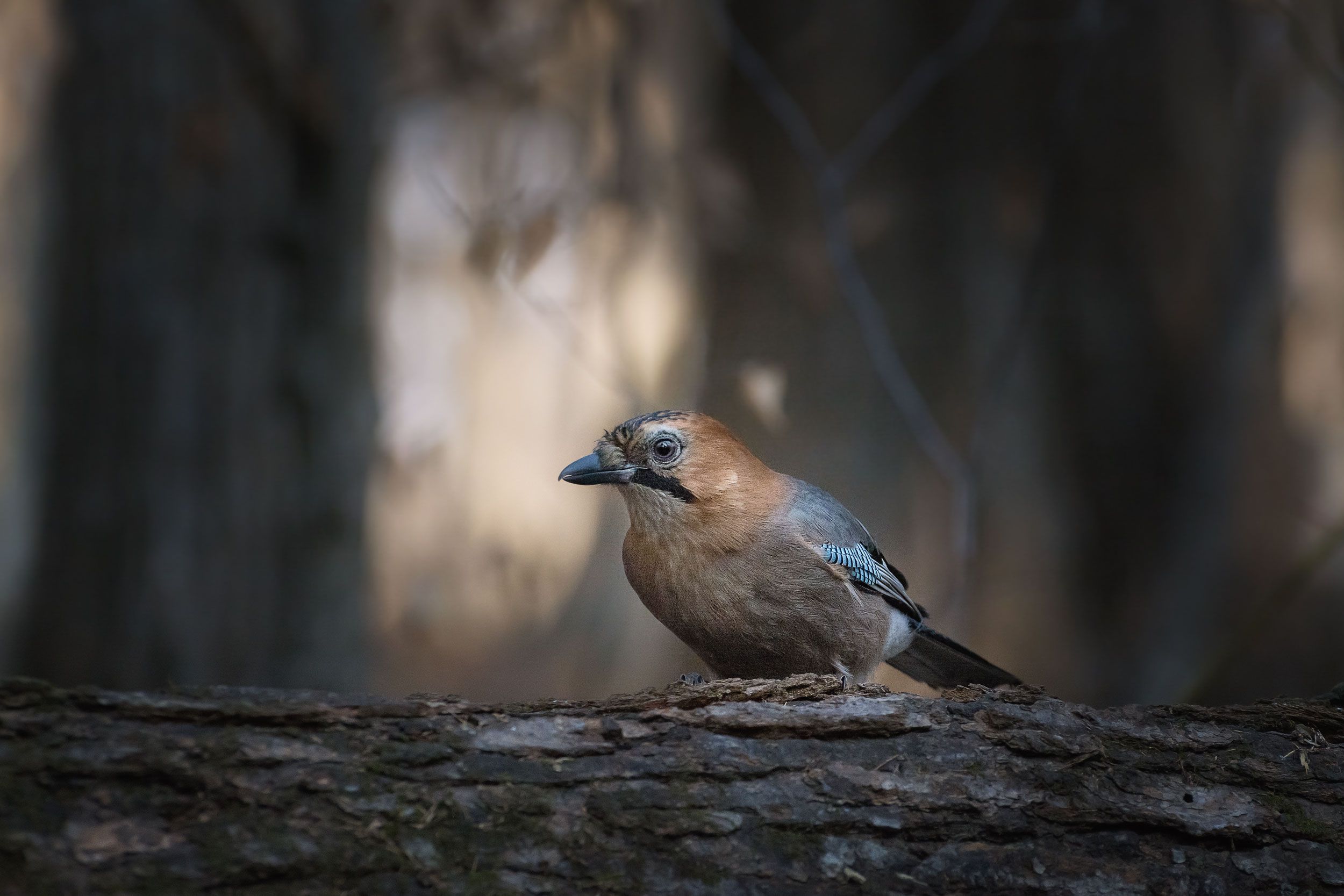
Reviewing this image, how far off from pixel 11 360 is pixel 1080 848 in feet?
13.8

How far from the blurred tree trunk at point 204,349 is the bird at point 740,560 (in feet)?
5.76

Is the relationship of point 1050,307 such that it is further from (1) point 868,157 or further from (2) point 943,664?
(2) point 943,664

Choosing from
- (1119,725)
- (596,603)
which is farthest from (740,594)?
(596,603)

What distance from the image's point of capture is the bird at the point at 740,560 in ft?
9.61

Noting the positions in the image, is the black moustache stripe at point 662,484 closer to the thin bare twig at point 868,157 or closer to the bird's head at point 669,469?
the bird's head at point 669,469

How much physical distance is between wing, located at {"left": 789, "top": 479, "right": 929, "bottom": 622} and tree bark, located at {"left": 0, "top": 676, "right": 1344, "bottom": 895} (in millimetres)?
705

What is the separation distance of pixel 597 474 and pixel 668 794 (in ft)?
4.19

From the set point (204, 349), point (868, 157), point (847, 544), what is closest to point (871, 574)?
point (847, 544)

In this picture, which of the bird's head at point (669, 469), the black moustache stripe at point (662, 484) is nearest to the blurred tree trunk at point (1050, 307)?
the bird's head at point (669, 469)

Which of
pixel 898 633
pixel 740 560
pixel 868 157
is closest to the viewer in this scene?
pixel 740 560

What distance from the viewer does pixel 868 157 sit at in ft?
15.5

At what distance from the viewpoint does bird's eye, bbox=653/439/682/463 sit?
3.17 m

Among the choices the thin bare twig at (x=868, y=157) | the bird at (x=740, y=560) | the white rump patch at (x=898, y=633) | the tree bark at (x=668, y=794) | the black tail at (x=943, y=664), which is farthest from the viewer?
the thin bare twig at (x=868, y=157)

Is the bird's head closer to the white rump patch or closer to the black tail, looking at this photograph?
the white rump patch
